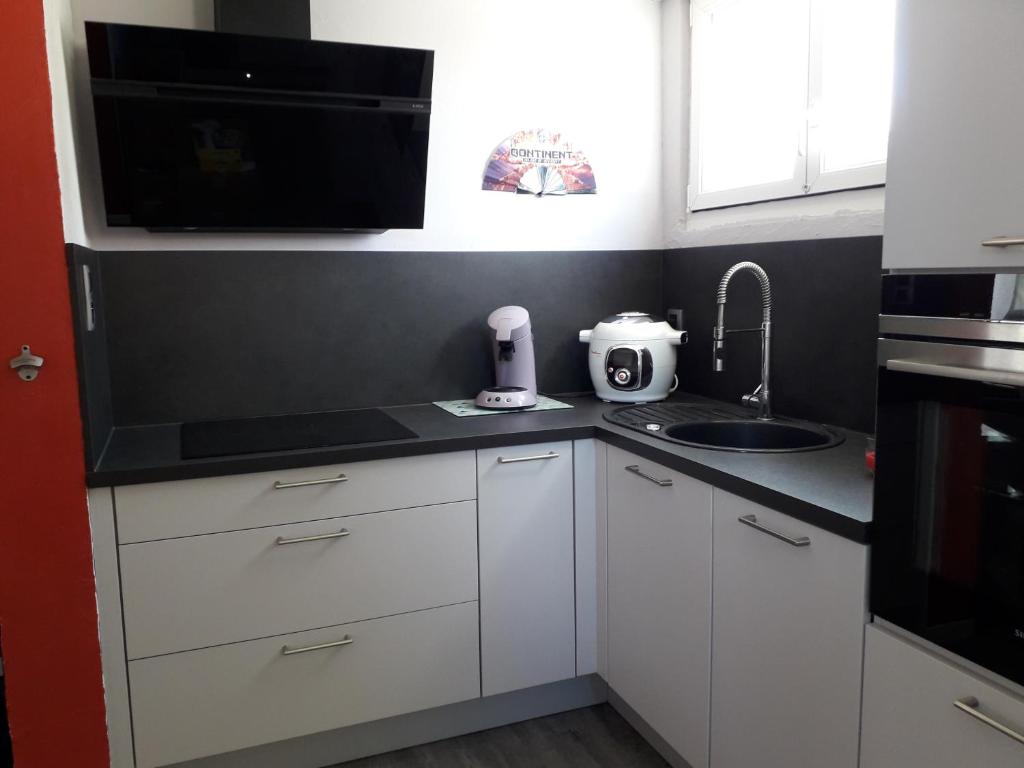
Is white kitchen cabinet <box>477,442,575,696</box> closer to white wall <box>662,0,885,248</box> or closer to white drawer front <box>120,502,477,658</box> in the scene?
white drawer front <box>120,502,477,658</box>

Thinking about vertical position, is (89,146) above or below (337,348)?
above

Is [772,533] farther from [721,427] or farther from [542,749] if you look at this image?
[542,749]

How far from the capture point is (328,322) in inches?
98.9

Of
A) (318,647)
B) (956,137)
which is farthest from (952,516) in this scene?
(318,647)

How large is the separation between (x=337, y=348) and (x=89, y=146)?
85cm

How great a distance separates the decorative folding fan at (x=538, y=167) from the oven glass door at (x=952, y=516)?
1.61m

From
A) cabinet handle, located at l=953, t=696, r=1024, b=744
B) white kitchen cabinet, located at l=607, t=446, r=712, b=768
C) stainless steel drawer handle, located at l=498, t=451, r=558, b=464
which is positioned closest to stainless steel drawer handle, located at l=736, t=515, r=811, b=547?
white kitchen cabinet, located at l=607, t=446, r=712, b=768

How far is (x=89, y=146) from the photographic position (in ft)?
7.17

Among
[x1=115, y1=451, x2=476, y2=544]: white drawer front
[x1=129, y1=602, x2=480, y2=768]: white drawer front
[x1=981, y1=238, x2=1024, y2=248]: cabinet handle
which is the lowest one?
[x1=129, y1=602, x2=480, y2=768]: white drawer front

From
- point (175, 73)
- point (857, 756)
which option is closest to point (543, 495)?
point (857, 756)

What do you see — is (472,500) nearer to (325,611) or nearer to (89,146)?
(325,611)

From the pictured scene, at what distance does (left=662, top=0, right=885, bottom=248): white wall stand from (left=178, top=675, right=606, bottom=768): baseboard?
1418 mm

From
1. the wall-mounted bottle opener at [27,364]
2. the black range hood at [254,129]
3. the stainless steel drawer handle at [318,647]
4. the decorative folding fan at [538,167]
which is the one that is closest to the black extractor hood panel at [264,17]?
the black range hood at [254,129]

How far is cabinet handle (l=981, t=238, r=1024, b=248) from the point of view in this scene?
1.08 m
